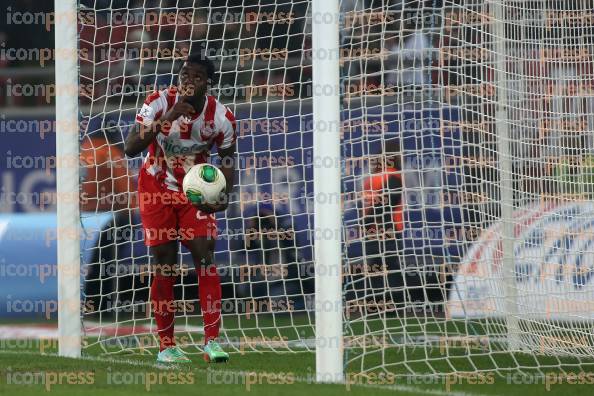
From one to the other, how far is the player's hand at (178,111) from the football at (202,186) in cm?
32

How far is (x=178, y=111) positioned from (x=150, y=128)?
7.4 inches

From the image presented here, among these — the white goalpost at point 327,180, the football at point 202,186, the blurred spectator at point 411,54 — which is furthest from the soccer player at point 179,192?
the white goalpost at point 327,180

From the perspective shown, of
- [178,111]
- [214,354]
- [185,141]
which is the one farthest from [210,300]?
[178,111]

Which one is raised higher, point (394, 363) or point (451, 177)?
point (451, 177)

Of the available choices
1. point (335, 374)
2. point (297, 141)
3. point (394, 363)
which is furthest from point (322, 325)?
point (297, 141)

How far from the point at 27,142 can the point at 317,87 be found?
7631mm

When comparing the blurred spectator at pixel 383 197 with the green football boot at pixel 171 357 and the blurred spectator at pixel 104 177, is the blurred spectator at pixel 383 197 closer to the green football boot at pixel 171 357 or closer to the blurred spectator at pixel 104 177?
the green football boot at pixel 171 357

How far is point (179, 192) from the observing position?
24.1ft

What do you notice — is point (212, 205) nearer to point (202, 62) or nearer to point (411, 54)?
point (202, 62)

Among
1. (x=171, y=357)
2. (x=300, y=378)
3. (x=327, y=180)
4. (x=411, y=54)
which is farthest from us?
(x=411, y=54)

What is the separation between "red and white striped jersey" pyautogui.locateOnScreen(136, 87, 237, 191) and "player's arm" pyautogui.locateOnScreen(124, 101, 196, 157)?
0.37 feet

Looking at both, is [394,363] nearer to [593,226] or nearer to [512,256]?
[512,256]

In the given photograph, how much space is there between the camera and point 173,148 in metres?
7.35

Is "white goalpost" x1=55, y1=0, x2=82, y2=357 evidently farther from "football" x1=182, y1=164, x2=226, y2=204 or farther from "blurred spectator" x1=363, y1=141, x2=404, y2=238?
"blurred spectator" x1=363, y1=141, x2=404, y2=238
